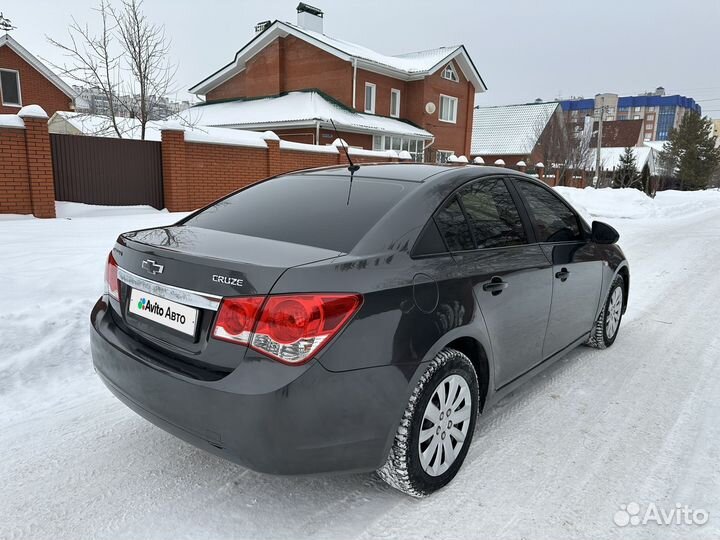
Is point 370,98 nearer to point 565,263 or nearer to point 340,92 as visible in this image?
point 340,92

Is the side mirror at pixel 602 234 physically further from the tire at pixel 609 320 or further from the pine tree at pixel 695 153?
the pine tree at pixel 695 153

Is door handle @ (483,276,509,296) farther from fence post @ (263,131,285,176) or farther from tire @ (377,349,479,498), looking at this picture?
fence post @ (263,131,285,176)

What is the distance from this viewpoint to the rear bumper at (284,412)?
6.33ft

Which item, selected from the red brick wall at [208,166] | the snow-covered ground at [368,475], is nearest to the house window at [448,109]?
the red brick wall at [208,166]

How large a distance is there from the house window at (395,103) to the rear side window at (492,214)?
25.4m

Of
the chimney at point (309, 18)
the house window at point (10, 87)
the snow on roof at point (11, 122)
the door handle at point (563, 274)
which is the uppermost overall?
the chimney at point (309, 18)

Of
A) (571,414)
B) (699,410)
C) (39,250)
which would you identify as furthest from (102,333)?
(39,250)

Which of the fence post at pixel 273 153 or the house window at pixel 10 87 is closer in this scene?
the fence post at pixel 273 153

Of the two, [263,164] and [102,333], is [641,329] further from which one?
[263,164]

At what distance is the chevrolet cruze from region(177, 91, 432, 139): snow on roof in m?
18.3

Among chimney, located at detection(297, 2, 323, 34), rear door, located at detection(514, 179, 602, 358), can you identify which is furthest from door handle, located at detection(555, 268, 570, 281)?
chimney, located at detection(297, 2, 323, 34)

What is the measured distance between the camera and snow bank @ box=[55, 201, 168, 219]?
Result: 32.0 ft

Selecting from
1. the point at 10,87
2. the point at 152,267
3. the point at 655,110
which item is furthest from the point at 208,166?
the point at 655,110

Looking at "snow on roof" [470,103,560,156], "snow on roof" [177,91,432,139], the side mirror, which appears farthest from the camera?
"snow on roof" [470,103,560,156]
